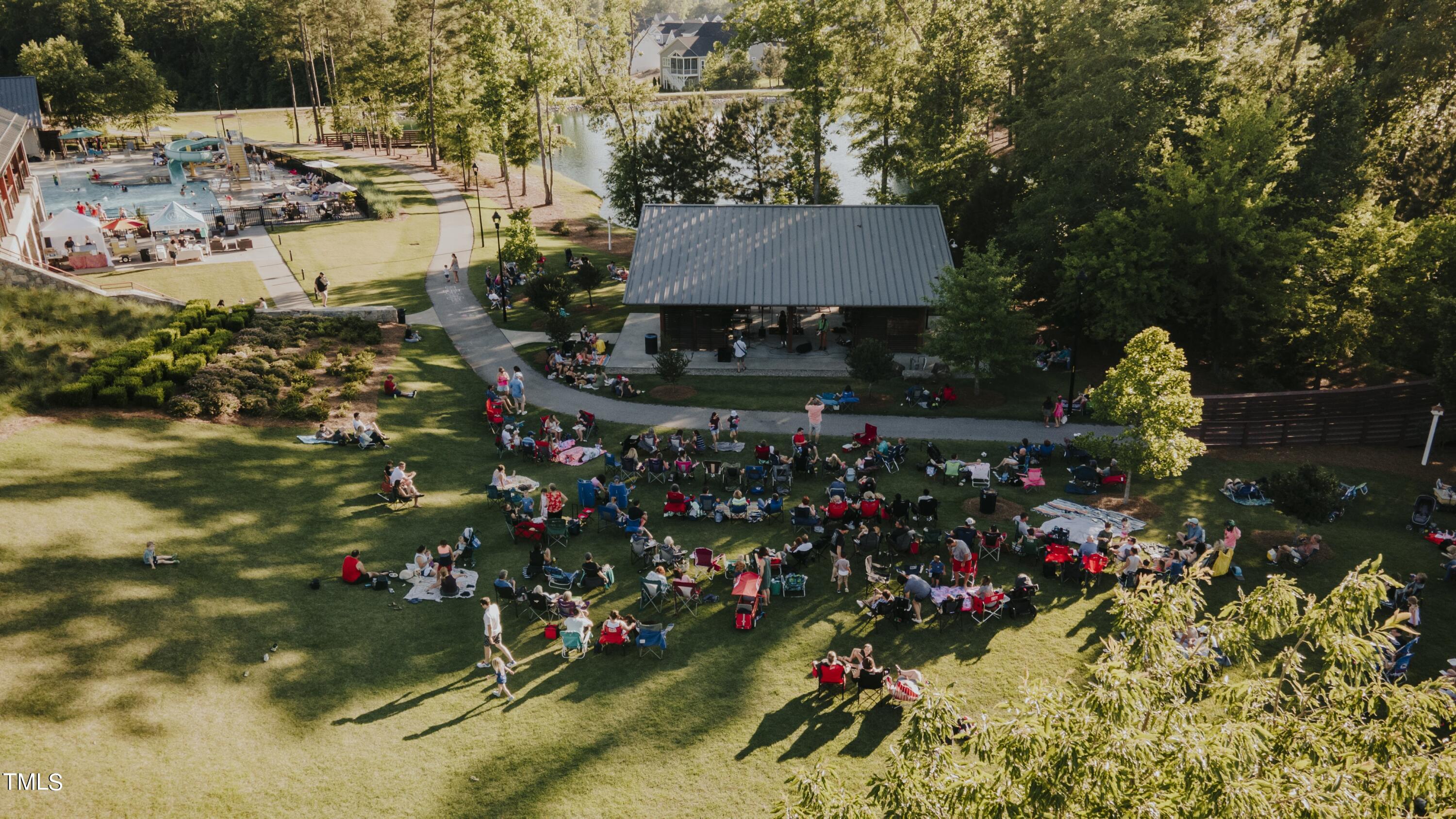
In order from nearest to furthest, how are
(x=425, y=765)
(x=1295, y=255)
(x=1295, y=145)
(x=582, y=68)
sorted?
1. (x=425, y=765)
2. (x=1295, y=255)
3. (x=1295, y=145)
4. (x=582, y=68)

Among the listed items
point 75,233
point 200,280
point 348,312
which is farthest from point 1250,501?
point 75,233

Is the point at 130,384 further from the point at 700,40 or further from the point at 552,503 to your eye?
the point at 700,40

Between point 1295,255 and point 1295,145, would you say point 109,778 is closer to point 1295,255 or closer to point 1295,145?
point 1295,255

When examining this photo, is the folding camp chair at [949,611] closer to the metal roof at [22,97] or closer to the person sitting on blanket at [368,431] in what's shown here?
the person sitting on blanket at [368,431]

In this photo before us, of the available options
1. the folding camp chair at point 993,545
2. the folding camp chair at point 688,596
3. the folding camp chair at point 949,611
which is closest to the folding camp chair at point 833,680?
the folding camp chair at point 949,611

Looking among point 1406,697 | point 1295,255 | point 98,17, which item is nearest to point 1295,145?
point 1295,255

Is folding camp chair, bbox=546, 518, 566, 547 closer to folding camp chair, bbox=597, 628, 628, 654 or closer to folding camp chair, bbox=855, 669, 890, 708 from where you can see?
folding camp chair, bbox=597, 628, 628, 654
